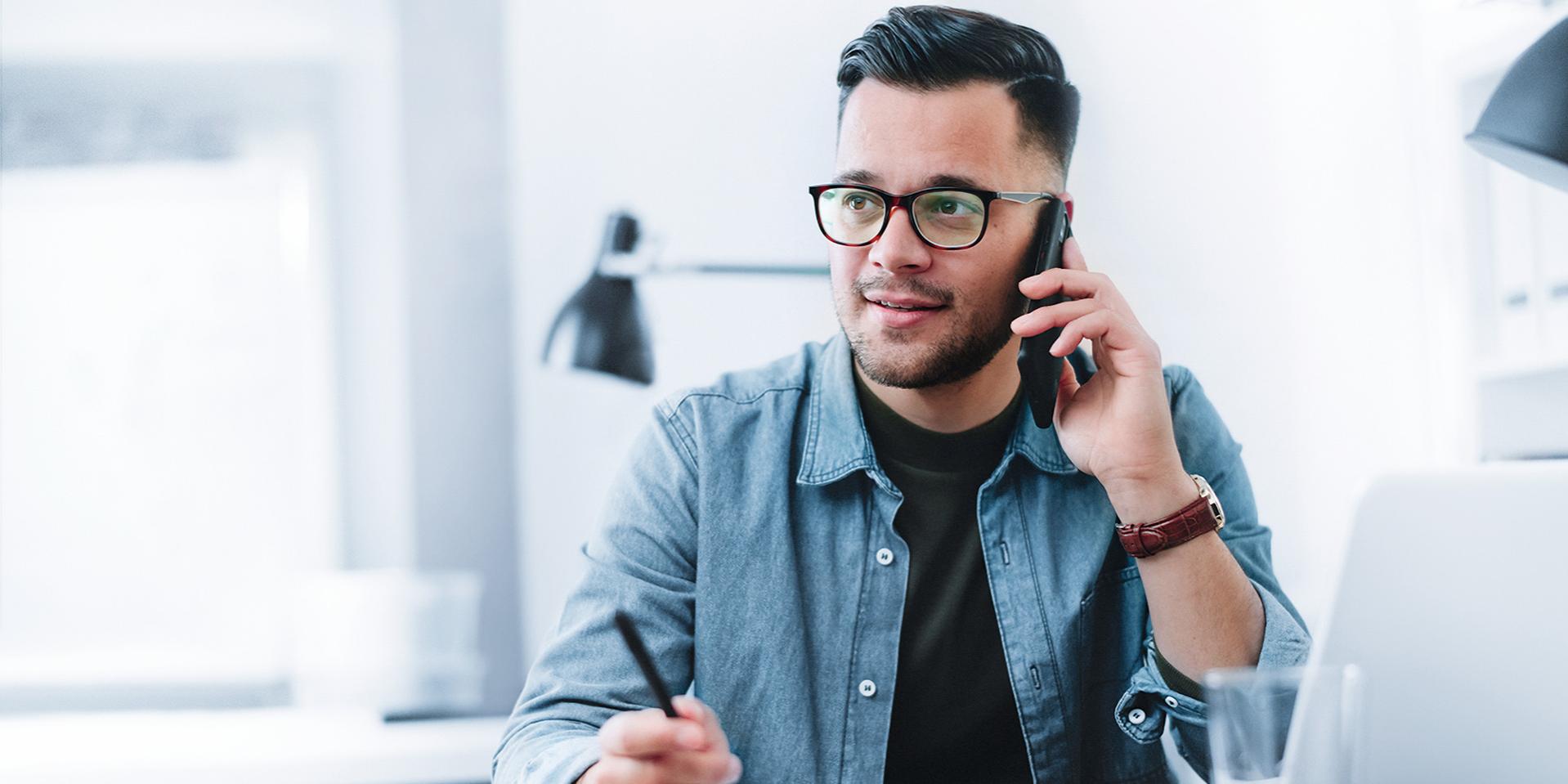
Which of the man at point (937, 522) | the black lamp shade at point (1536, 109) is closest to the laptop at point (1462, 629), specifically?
the black lamp shade at point (1536, 109)

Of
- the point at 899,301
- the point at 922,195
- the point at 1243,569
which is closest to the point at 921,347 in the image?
the point at 899,301

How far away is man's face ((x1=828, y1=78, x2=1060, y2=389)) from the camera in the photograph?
1.26 m

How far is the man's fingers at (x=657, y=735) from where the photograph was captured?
2.53ft

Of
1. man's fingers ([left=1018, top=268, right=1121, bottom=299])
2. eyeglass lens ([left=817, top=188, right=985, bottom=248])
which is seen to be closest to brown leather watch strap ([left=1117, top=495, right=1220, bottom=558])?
man's fingers ([left=1018, top=268, right=1121, bottom=299])

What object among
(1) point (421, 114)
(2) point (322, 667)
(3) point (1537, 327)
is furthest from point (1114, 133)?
(2) point (322, 667)

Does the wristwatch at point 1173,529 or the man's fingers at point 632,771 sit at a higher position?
the wristwatch at point 1173,529

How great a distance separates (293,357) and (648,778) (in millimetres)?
1175

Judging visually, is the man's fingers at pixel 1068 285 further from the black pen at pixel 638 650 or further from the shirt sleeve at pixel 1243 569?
the black pen at pixel 638 650

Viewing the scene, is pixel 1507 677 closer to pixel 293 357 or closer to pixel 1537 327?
pixel 1537 327

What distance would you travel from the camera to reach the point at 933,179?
128 centimetres

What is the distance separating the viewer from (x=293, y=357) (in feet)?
5.73

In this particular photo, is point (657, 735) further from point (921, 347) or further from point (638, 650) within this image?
point (921, 347)

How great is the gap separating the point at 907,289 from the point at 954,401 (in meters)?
0.14

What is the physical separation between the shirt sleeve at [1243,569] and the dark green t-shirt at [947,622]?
13cm
